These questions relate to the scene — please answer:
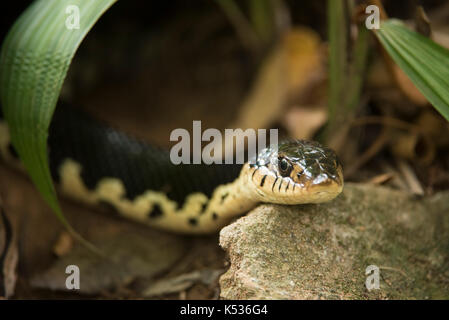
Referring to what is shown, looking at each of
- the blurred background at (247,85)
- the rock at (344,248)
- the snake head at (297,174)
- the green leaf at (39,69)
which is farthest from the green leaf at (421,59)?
the green leaf at (39,69)

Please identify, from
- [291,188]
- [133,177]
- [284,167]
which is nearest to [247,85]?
[133,177]

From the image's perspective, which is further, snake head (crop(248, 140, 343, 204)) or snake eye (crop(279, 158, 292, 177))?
snake eye (crop(279, 158, 292, 177))

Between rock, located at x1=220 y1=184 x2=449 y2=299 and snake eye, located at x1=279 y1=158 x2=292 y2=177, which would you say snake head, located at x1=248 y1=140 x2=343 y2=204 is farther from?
rock, located at x1=220 y1=184 x2=449 y2=299

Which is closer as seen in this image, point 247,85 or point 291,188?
point 291,188

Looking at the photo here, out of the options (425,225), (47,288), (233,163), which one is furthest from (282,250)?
(47,288)

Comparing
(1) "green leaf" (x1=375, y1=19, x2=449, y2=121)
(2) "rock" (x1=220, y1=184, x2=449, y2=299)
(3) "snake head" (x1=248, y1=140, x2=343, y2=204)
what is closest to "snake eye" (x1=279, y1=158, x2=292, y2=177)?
(3) "snake head" (x1=248, y1=140, x2=343, y2=204)

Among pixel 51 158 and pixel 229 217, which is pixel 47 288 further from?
pixel 229 217

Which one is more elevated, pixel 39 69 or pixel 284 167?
pixel 39 69

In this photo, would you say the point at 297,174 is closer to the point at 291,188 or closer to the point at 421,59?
the point at 291,188

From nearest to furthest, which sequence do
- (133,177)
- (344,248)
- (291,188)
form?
(291,188) < (344,248) < (133,177)
